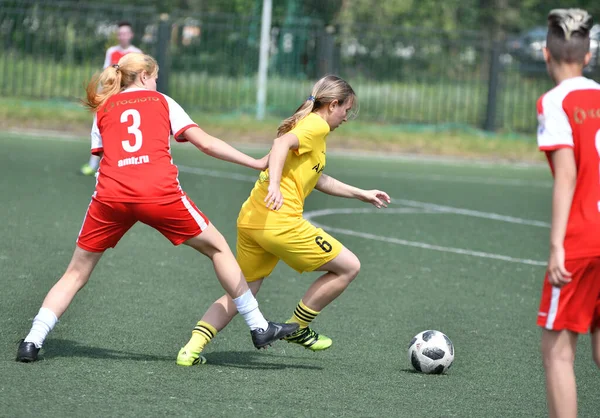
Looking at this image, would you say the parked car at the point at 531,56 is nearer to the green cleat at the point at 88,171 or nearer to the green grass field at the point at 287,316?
the green grass field at the point at 287,316

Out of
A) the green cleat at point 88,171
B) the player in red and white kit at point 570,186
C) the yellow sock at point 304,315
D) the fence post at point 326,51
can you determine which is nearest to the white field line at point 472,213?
the green cleat at point 88,171

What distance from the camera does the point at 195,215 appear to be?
550 cm

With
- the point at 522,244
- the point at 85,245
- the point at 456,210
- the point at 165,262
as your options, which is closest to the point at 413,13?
the point at 456,210

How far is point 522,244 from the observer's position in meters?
10.7

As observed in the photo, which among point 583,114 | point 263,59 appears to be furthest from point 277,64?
point 583,114

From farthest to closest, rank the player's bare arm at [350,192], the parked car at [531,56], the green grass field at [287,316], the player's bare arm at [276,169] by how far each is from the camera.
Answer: the parked car at [531,56] < the player's bare arm at [350,192] < the player's bare arm at [276,169] < the green grass field at [287,316]

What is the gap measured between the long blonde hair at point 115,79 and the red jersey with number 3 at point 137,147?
0.17 feet

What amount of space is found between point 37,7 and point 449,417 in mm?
20651

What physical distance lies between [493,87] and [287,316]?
55.3 feet

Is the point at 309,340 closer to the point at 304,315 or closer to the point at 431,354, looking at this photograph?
the point at 304,315

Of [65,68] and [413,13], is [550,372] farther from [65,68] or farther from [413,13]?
[413,13]

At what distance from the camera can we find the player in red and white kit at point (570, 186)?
3.94 m

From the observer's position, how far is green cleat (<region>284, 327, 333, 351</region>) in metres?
5.98

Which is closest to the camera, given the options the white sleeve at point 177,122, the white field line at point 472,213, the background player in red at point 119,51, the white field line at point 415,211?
the white sleeve at point 177,122
